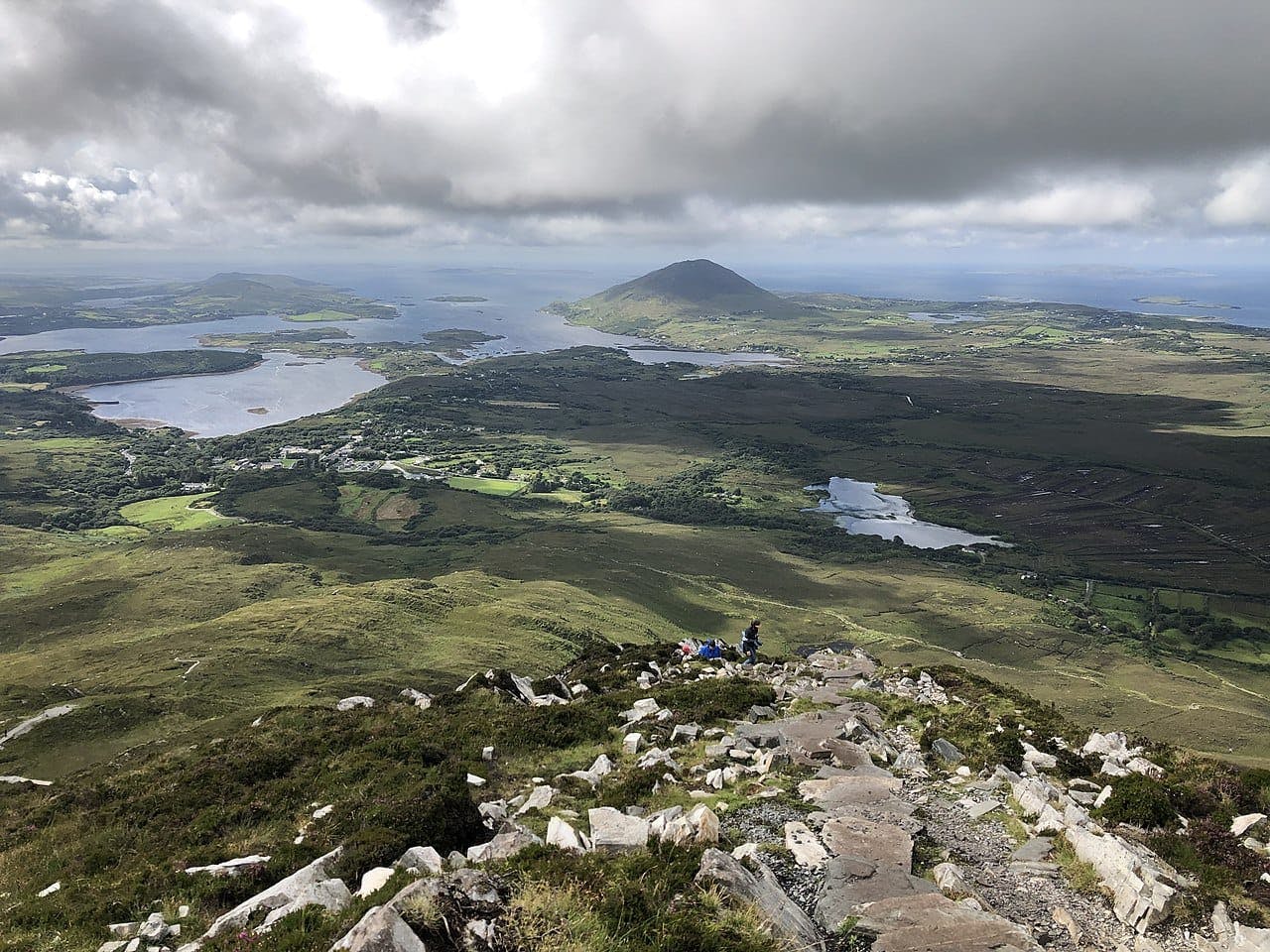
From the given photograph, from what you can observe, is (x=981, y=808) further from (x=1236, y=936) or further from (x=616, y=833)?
(x=616, y=833)

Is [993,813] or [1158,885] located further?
[993,813]

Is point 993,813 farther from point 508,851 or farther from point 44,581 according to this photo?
point 44,581

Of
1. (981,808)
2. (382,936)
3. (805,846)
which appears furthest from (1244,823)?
(382,936)

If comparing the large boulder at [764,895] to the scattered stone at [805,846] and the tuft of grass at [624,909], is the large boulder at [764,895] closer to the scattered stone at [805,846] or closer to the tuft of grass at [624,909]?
the tuft of grass at [624,909]

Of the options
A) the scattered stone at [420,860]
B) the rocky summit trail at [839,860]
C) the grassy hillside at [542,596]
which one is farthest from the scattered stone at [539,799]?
the grassy hillside at [542,596]

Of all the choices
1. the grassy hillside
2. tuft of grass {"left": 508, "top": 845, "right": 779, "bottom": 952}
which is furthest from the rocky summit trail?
the grassy hillside

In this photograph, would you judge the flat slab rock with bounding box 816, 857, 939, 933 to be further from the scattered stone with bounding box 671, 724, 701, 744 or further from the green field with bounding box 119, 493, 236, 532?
the green field with bounding box 119, 493, 236, 532

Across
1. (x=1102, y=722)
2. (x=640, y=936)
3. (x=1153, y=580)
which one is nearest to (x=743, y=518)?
(x=1153, y=580)
